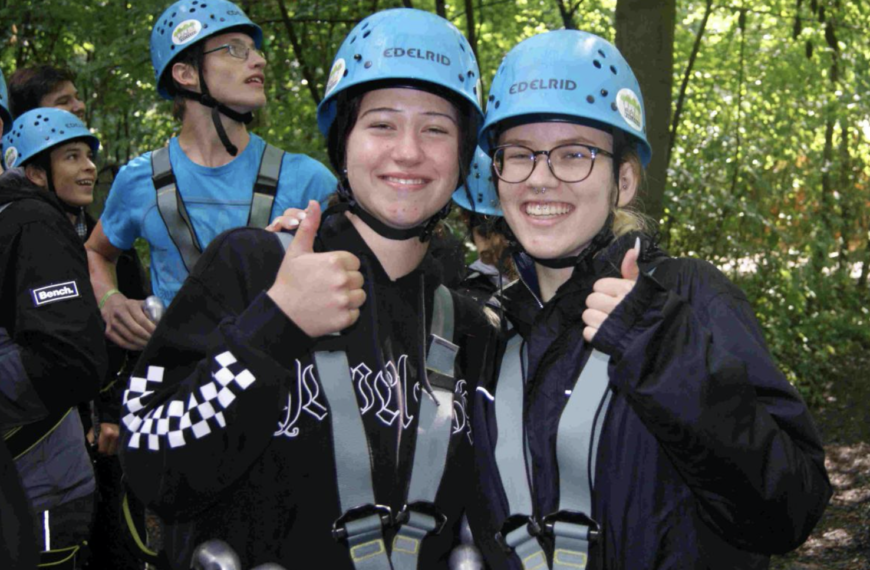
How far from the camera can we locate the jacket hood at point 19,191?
3482 millimetres

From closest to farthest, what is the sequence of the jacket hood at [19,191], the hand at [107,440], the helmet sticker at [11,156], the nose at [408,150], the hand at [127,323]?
the nose at [408,150]
the jacket hood at [19,191]
the hand at [127,323]
the hand at [107,440]
the helmet sticker at [11,156]

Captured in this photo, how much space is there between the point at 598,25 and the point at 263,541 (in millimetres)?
7679

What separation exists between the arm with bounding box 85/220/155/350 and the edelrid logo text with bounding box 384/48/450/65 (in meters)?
1.69

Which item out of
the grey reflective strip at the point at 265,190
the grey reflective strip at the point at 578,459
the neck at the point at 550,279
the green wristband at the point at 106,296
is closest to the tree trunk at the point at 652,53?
the grey reflective strip at the point at 265,190

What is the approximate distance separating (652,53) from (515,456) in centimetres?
393

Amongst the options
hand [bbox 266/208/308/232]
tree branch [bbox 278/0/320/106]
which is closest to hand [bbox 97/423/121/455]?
hand [bbox 266/208/308/232]

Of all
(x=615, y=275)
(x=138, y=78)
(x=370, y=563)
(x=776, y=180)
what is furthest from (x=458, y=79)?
(x=776, y=180)

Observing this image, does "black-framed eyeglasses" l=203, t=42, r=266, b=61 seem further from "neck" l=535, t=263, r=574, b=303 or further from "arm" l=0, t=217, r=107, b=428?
"neck" l=535, t=263, r=574, b=303

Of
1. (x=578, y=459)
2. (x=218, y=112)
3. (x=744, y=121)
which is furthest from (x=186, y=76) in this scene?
(x=744, y=121)

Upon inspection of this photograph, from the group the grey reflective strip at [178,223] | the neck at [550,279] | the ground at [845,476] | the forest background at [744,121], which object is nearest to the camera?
the neck at [550,279]

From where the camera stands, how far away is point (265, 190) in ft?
13.7

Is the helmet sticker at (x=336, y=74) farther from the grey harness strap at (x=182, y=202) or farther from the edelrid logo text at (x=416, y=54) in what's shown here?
the grey harness strap at (x=182, y=202)

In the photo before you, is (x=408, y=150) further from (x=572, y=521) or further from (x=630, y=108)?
(x=572, y=521)

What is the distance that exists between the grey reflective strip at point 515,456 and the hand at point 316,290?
45 cm
